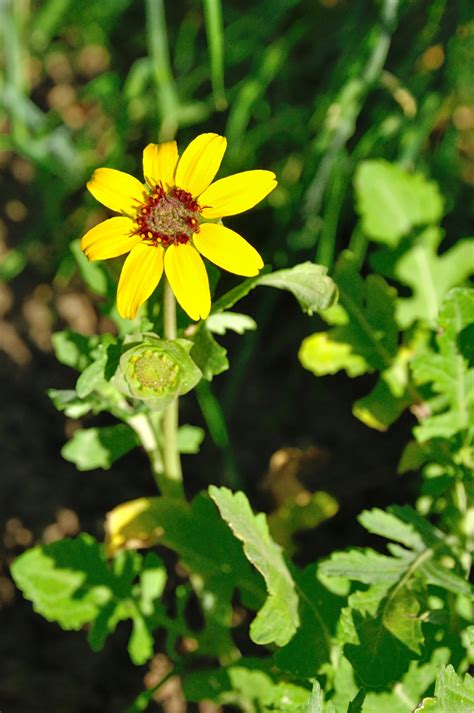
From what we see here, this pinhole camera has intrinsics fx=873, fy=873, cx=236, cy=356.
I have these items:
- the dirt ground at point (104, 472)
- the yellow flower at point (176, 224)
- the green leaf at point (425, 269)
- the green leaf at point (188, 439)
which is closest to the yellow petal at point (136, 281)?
the yellow flower at point (176, 224)

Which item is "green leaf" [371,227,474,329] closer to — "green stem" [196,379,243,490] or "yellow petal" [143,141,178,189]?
Result: "green stem" [196,379,243,490]

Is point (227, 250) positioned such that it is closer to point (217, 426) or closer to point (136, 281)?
point (136, 281)

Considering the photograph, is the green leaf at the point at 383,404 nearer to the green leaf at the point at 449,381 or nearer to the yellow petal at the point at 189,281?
the green leaf at the point at 449,381

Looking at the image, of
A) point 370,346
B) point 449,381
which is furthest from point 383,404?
point 449,381

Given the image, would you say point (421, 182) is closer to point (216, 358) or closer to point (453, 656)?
point (216, 358)

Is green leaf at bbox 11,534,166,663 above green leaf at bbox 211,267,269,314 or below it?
below

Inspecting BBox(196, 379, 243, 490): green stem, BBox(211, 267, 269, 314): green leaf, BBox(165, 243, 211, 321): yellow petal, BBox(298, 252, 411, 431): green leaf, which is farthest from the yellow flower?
BBox(196, 379, 243, 490): green stem

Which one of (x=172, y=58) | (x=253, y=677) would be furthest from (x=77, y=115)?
(x=253, y=677)
